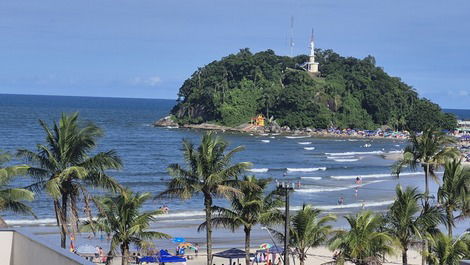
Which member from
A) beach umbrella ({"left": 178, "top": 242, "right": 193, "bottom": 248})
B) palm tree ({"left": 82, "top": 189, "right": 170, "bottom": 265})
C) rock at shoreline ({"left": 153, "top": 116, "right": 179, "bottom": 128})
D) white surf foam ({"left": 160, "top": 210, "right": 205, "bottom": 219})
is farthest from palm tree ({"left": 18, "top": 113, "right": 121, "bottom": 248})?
rock at shoreline ({"left": 153, "top": 116, "right": 179, "bottom": 128})

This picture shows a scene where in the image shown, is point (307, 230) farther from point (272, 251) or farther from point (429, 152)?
point (272, 251)

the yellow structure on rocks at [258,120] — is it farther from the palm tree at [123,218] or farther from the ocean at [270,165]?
the palm tree at [123,218]

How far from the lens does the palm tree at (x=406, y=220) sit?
21953 mm

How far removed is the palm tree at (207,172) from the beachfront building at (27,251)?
11.2 m

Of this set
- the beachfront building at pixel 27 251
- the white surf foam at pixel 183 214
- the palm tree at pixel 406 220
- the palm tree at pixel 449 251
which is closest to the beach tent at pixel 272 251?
the palm tree at pixel 406 220

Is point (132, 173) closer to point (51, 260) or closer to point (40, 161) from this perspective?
point (40, 161)

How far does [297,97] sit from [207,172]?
4874 inches

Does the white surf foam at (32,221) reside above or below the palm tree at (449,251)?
below

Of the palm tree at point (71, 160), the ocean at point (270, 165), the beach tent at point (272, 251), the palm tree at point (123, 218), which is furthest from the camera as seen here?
the ocean at point (270, 165)

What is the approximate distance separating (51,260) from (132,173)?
6220cm

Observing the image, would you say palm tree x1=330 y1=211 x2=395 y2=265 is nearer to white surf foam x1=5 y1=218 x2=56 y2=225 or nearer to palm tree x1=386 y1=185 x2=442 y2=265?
palm tree x1=386 y1=185 x2=442 y2=265

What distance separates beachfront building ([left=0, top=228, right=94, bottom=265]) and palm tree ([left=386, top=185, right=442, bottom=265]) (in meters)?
13.7

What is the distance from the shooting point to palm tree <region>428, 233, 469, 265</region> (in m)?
20.6

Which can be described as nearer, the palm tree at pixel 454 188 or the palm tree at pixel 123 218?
the palm tree at pixel 123 218
